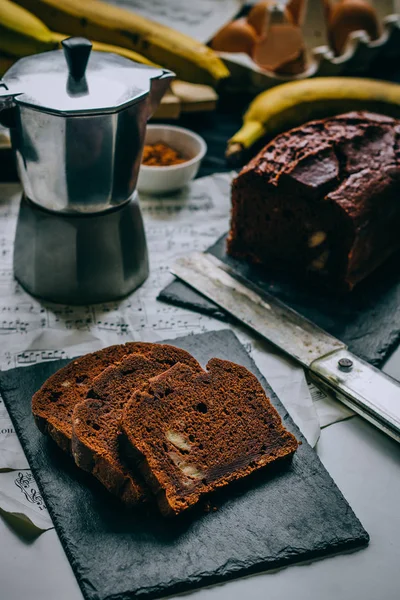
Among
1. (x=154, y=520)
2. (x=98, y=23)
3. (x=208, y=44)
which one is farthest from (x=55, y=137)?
(x=208, y=44)

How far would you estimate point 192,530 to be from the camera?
1075 millimetres

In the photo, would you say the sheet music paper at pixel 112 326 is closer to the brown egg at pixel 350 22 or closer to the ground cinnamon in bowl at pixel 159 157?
the ground cinnamon in bowl at pixel 159 157

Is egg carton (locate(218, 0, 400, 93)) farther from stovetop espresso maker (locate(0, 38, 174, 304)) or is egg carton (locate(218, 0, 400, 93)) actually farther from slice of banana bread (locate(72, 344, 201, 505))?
slice of banana bread (locate(72, 344, 201, 505))

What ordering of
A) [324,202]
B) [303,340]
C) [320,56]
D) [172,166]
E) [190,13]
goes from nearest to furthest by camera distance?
[303,340] → [324,202] → [172,166] → [320,56] → [190,13]

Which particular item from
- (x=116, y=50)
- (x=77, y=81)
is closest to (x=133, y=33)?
(x=116, y=50)

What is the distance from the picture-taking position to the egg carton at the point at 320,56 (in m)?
2.22

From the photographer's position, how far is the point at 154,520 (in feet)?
3.55

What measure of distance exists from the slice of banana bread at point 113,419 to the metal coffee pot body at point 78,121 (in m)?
0.34

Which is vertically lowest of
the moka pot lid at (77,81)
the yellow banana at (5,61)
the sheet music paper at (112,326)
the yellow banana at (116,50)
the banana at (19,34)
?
the sheet music paper at (112,326)

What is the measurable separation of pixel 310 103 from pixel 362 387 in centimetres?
110

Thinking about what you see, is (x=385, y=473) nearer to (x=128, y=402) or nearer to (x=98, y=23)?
(x=128, y=402)

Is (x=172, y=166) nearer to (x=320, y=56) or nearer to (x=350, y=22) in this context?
(x=320, y=56)

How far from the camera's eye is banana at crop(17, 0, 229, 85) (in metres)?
2.03

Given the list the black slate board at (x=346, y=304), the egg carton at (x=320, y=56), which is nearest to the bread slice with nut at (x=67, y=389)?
the black slate board at (x=346, y=304)
